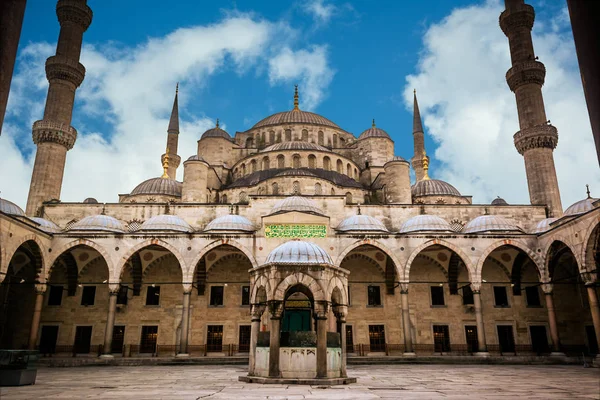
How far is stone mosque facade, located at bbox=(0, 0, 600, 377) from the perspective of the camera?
17359 mm

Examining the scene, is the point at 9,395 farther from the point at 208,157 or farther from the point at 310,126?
A: the point at 310,126

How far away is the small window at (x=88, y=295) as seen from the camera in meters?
19.6

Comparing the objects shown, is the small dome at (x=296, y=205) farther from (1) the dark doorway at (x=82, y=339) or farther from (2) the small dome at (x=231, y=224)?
(1) the dark doorway at (x=82, y=339)

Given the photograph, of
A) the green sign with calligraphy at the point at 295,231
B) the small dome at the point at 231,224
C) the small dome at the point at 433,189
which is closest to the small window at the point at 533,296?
the small dome at the point at 433,189

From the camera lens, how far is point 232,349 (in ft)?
61.4

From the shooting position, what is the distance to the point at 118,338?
19.3m

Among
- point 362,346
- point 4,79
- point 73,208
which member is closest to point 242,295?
point 362,346

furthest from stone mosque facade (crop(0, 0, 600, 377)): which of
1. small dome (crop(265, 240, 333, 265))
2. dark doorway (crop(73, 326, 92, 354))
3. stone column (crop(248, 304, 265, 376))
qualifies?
small dome (crop(265, 240, 333, 265))

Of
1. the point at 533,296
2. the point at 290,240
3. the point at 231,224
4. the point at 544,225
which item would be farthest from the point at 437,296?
the point at 231,224

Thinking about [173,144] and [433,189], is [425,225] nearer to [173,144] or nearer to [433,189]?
[433,189]

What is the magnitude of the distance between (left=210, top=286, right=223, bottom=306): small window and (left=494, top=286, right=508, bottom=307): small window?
11896 millimetres

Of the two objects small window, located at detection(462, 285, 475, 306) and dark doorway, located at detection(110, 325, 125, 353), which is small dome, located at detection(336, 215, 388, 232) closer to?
small window, located at detection(462, 285, 475, 306)

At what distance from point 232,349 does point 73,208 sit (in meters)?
10.0

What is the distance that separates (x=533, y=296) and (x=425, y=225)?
5906 millimetres
